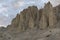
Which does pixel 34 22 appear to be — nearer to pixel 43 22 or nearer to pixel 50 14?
pixel 43 22

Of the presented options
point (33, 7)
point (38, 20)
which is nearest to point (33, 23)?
point (38, 20)

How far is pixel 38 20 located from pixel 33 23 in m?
4.20

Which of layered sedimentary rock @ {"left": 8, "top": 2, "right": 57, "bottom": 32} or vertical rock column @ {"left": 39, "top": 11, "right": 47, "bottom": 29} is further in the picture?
layered sedimentary rock @ {"left": 8, "top": 2, "right": 57, "bottom": 32}

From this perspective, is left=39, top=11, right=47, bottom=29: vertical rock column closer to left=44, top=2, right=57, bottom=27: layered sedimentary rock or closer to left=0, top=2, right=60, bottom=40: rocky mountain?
left=0, top=2, right=60, bottom=40: rocky mountain

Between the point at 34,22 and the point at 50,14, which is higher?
the point at 50,14

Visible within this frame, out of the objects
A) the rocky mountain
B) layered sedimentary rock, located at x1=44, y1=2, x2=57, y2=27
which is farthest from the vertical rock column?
layered sedimentary rock, located at x1=44, y1=2, x2=57, y2=27

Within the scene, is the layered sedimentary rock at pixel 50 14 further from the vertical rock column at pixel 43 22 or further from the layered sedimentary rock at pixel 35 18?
the vertical rock column at pixel 43 22

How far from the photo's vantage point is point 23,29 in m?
141

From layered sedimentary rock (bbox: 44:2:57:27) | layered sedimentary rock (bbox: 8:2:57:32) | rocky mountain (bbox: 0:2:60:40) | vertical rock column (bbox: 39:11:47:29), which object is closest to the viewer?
rocky mountain (bbox: 0:2:60:40)

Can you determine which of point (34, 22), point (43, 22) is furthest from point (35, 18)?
point (43, 22)

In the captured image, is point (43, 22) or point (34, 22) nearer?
point (43, 22)

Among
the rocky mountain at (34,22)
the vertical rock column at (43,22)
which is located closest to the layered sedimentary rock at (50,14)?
the rocky mountain at (34,22)

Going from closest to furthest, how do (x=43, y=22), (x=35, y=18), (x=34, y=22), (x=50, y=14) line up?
(x=50, y=14) < (x=43, y=22) < (x=34, y=22) < (x=35, y=18)

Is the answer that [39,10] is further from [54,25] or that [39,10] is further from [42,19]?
[54,25]
